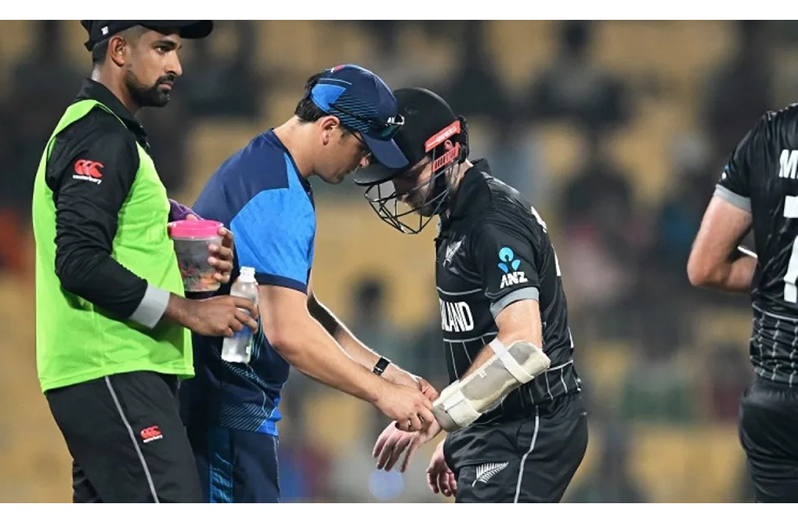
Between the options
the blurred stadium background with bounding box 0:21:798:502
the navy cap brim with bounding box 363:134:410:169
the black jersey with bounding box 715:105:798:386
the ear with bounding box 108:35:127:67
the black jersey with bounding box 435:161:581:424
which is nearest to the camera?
the ear with bounding box 108:35:127:67

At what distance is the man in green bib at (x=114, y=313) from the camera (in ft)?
10.7

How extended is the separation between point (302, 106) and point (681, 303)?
16.7ft

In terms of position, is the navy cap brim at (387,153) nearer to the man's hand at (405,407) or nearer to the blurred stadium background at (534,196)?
the man's hand at (405,407)

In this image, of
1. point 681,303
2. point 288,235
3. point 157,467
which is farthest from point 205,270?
point 681,303

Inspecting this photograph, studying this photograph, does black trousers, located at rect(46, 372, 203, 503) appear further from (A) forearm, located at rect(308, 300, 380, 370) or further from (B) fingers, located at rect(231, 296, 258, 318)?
(A) forearm, located at rect(308, 300, 380, 370)

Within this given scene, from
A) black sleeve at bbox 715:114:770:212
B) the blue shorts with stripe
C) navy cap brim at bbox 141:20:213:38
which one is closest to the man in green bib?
navy cap brim at bbox 141:20:213:38

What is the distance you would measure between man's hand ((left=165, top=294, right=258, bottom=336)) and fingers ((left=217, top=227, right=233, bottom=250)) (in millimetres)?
164

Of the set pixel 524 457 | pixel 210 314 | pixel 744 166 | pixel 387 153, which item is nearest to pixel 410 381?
pixel 524 457

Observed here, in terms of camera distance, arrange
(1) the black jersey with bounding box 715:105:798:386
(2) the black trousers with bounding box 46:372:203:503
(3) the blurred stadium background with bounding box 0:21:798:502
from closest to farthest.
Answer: (2) the black trousers with bounding box 46:372:203:503 → (1) the black jersey with bounding box 715:105:798:386 → (3) the blurred stadium background with bounding box 0:21:798:502

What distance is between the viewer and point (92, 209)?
10.6 ft

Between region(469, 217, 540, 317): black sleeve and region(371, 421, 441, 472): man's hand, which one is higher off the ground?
region(469, 217, 540, 317): black sleeve

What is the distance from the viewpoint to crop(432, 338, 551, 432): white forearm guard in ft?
12.1

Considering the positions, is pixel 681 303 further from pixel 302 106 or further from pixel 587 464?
pixel 302 106

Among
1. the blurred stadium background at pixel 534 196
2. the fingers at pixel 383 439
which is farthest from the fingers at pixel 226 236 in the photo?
the blurred stadium background at pixel 534 196
